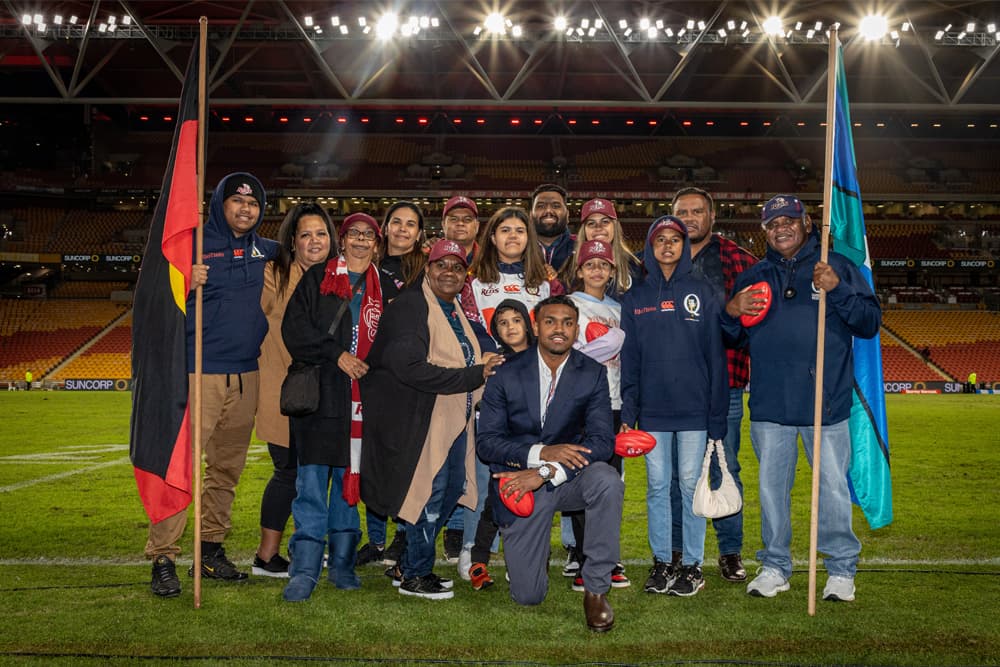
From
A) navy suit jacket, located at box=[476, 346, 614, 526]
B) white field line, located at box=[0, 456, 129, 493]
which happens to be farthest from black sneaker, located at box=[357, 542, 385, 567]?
white field line, located at box=[0, 456, 129, 493]

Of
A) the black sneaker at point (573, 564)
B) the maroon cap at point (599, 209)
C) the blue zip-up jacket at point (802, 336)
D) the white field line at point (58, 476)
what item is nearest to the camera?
the blue zip-up jacket at point (802, 336)

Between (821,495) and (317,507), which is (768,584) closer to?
(821,495)

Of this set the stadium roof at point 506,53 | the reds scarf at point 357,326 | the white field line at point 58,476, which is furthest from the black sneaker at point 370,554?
the stadium roof at point 506,53

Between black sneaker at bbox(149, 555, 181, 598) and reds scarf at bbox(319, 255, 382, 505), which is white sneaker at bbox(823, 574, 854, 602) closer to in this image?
reds scarf at bbox(319, 255, 382, 505)

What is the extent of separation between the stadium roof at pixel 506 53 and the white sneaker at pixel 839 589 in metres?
16.7

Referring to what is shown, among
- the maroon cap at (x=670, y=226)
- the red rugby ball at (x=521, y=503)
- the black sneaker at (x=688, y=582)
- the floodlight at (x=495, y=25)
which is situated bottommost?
the black sneaker at (x=688, y=582)

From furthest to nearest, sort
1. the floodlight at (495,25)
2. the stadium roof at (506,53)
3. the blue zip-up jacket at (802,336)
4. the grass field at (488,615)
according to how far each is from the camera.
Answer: the floodlight at (495,25), the stadium roof at (506,53), the blue zip-up jacket at (802,336), the grass field at (488,615)

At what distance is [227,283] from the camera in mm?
5359

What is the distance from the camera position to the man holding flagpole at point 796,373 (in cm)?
489

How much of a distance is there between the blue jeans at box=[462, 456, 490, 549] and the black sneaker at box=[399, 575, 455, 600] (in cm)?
63

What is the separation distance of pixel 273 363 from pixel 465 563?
5.68 feet

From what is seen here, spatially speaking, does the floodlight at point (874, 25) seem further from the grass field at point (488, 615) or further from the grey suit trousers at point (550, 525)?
the grey suit trousers at point (550, 525)

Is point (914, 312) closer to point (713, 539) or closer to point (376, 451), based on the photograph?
point (713, 539)

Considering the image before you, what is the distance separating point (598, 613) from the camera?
4.23m
